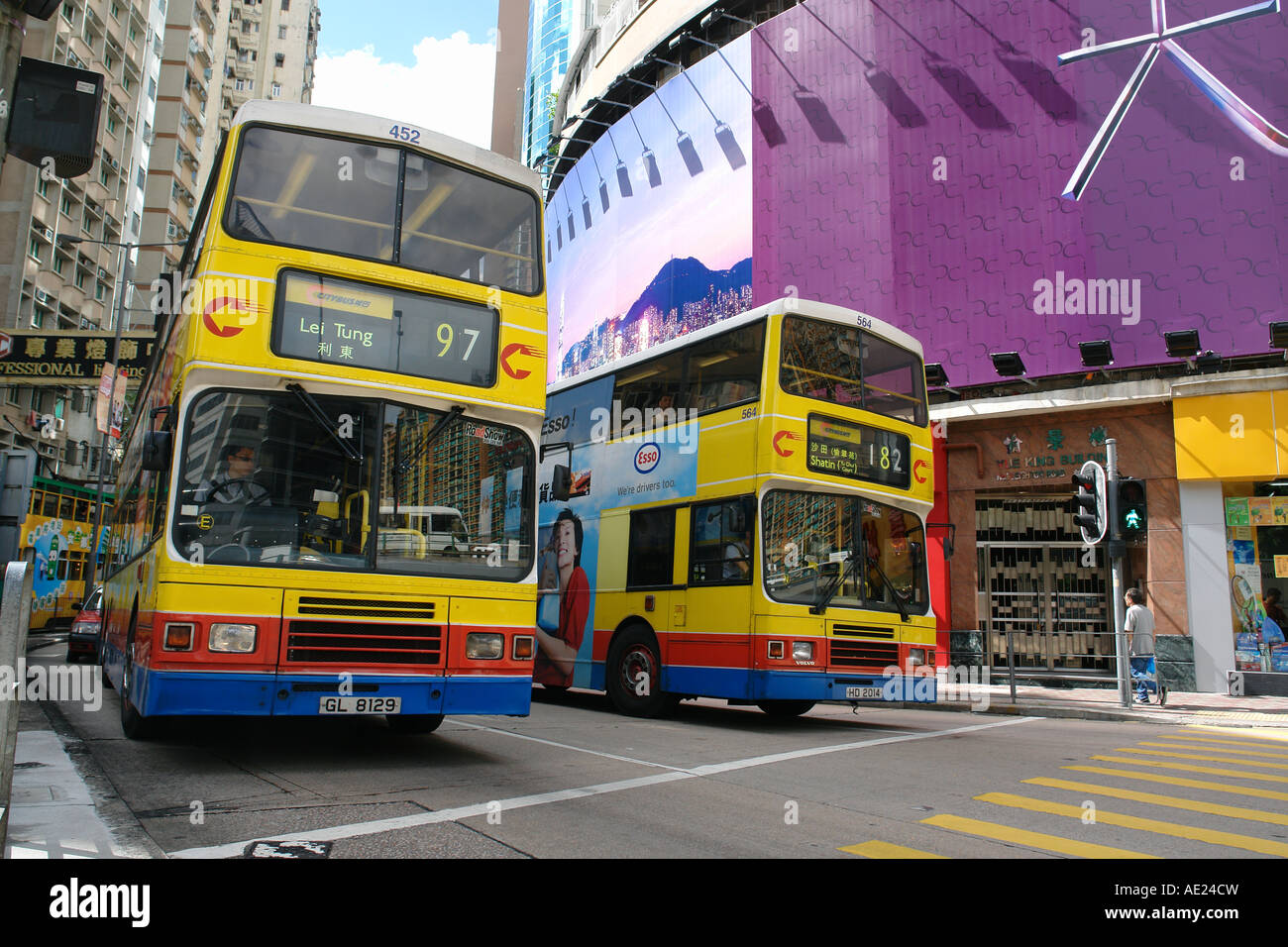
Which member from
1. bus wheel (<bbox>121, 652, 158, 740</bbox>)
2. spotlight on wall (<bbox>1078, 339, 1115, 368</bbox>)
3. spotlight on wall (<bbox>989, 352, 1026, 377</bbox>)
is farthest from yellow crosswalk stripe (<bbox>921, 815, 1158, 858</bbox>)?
spotlight on wall (<bbox>989, 352, 1026, 377</bbox>)

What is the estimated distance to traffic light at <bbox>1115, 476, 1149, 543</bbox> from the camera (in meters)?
13.8

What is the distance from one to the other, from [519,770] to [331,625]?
5.94 feet

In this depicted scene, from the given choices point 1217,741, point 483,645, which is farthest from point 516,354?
point 1217,741

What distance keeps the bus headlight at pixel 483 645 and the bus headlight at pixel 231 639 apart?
5.02 ft

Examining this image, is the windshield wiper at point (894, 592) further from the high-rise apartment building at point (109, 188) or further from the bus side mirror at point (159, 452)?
the high-rise apartment building at point (109, 188)

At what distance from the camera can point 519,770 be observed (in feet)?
23.3

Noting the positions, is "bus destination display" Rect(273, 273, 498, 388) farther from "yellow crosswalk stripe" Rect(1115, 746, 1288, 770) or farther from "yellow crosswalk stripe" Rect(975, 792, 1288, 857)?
"yellow crosswalk stripe" Rect(1115, 746, 1288, 770)

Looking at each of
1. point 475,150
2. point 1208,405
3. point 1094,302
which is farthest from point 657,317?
point 475,150

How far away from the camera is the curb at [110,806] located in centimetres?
443

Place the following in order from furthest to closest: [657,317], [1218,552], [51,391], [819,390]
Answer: [51,391] < [657,317] < [1218,552] < [819,390]

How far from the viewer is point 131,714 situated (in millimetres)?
7637

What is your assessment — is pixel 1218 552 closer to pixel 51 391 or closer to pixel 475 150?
pixel 475 150

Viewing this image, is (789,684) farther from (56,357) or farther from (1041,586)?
(56,357)

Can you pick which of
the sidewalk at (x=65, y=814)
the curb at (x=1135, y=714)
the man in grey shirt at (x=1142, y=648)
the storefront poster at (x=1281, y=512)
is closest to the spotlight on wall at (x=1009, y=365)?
the storefront poster at (x=1281, y=512)
